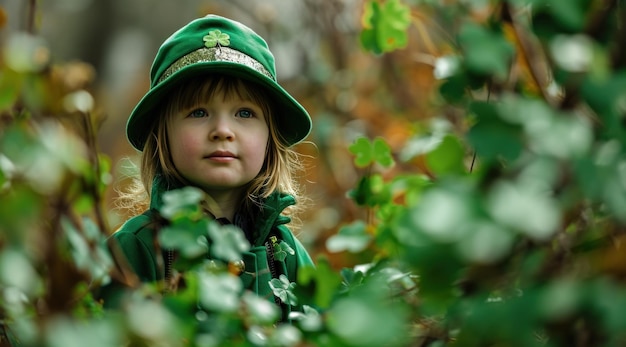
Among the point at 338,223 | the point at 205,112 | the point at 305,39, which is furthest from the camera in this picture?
the point at 305,39

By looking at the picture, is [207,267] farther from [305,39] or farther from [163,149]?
[305,39]

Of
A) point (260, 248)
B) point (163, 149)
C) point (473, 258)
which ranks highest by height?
point (163, 149)

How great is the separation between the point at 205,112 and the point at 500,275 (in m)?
0.98

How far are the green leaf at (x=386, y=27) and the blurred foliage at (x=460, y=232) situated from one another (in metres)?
0.75

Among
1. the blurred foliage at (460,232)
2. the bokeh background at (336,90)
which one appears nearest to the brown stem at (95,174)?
the blurred foliage at (460,232)

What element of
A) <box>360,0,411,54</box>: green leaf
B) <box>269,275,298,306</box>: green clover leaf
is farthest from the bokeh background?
<box>269,275,298,306</box>: green clover leaf

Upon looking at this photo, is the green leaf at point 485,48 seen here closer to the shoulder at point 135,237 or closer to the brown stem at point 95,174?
the brown stem at point 95,174

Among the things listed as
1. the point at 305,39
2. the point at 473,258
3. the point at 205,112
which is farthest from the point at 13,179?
the point at 305,39

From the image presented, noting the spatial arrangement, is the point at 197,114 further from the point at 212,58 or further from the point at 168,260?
the point at 168,260

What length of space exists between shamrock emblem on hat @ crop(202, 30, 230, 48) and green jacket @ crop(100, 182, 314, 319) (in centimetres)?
31

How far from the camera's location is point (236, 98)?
5.48 ft

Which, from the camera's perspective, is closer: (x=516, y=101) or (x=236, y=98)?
(x=516, y=101)

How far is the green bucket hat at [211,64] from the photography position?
1643mm

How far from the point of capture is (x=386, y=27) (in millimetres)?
1701
